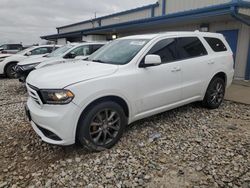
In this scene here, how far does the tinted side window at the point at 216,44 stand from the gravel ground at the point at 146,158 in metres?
1.71

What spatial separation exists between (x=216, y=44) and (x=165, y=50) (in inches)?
70.6

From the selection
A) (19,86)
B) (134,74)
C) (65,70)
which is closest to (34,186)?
(65,70)

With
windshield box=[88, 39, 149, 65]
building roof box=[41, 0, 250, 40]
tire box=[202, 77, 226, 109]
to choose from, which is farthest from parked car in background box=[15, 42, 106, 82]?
tire box=[202, 77, 226, 109]

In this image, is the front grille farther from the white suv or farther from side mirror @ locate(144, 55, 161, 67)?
side mirror @ locate(144, 55, 161, 67)

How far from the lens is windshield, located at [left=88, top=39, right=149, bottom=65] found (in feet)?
13.2

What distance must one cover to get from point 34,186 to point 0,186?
42cm

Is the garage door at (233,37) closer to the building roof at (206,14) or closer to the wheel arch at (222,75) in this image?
the building roof at (206,14)

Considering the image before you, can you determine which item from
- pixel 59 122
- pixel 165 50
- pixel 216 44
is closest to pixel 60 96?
pixel 59 122

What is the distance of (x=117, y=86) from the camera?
3539 mm

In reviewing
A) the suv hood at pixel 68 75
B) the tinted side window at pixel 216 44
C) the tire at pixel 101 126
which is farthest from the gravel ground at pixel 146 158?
the tinted side window at pixel 216 44

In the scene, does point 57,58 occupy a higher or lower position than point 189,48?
lower

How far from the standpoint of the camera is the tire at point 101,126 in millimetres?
3301

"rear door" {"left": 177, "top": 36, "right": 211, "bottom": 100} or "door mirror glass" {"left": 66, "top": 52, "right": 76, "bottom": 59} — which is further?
"door mirror glass" {"left": 66, "top": 52, "right": 76, "bottom": 59}

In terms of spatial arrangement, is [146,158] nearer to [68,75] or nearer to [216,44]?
[68,75]
